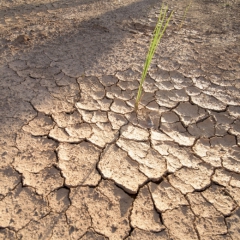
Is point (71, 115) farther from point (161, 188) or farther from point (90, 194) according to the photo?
point (161, 188)

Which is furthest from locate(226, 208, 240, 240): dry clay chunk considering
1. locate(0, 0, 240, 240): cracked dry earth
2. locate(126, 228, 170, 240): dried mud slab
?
locate(126, 228, 170, 240): dried mud slab

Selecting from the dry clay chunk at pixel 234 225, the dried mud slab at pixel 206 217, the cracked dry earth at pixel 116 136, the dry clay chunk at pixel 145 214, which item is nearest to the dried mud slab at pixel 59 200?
the cracked dry earth at pixel 116 136

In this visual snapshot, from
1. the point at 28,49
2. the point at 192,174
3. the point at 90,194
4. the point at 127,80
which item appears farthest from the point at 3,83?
the point at 192,174

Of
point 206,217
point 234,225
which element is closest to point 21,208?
point 206,217

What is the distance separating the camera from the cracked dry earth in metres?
1.16

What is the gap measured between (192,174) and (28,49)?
199 cm

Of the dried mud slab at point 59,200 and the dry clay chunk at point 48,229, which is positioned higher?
the dried mud slab at point 59,200

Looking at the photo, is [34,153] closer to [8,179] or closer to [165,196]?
[8,179]

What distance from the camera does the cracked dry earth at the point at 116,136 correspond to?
1161mm

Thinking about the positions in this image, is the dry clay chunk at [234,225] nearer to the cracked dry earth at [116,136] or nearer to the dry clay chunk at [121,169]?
the cracked dry earth at [116,136]

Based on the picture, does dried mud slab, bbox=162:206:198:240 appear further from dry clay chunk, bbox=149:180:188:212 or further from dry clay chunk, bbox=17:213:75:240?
dry clay chunk, bbox=17:213:75:240

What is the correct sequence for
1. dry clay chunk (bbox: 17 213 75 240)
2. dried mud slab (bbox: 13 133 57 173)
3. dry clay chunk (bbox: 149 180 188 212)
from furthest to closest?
dried mud slab (bbox: 13 133 57 173) → dry clay chunk (bbox: 149 180 188 212) → dry clay chunk (bbox: 17 213 75 240)

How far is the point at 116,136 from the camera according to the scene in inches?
60.0

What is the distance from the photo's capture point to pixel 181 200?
123cm
